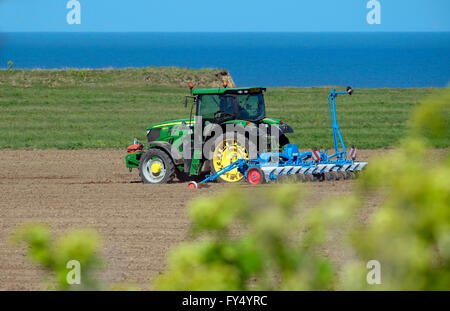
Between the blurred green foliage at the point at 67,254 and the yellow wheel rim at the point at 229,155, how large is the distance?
11.0m

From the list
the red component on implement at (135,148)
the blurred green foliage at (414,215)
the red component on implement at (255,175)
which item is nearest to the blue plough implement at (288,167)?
the red component on implement at (255,175)

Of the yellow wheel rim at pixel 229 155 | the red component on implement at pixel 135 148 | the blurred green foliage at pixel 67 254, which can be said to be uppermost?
the red component on implement at pixel 135 148

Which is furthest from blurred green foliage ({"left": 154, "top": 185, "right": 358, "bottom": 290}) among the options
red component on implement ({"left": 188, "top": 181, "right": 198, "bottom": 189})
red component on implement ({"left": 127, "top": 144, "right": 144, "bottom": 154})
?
red component on implement ({"left": 127, "top": 144, "right": 144, "bottom": 154})

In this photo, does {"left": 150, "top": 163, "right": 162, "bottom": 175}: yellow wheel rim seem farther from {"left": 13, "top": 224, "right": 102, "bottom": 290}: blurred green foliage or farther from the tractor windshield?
{"left": 13, "top": 224, "right": 102, "bottom": 290}: blurred green foliage

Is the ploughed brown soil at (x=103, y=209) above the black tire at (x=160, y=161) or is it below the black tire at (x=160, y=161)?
below

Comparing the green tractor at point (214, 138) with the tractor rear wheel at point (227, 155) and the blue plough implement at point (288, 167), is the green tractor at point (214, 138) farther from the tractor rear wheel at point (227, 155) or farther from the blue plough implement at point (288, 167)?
the blue plough implement at point (288, 167)

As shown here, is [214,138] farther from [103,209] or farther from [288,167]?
[103,209]

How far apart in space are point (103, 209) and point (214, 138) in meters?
2.79

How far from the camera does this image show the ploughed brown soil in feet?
26.2

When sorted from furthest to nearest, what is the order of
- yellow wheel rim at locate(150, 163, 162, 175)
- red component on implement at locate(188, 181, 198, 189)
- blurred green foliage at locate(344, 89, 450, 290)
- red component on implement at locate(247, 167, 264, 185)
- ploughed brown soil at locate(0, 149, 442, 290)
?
yellow wheel rim at locate(150, 163, 162, 175) < red component on implement at locate(188, 181, 198, 189) < red component on implement at locate(247, 167, 264, 185) < ploughed brown soil at locate(0, 149, 442, 290) < blurred green foliage at locate(344, 89, 450, 290)

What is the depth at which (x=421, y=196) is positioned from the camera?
5.63 feet

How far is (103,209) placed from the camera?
1134 cm

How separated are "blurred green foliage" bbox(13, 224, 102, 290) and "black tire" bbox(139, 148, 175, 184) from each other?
37.6 feet

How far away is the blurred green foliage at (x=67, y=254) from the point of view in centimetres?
183
